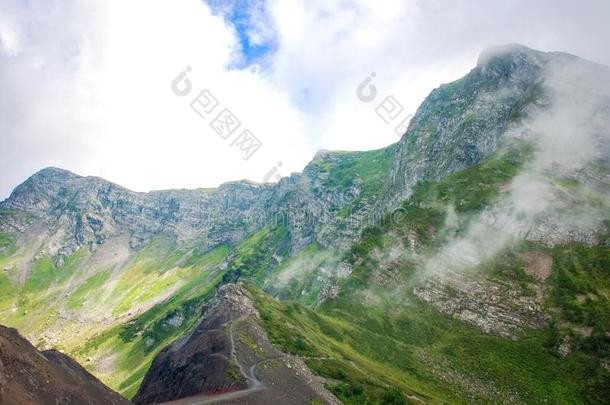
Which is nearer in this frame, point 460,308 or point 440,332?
point 440,332

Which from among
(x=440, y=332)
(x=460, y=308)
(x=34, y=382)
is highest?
(x=34, y=382)

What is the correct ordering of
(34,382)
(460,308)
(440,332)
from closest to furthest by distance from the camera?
(34,382) → (440,332) → (460,308)

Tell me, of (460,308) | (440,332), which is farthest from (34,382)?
(460,308)

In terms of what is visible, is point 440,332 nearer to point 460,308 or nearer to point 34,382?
point 460,308

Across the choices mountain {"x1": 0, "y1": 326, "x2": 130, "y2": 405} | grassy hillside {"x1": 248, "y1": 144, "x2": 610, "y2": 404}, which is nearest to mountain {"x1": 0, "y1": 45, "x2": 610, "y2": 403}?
grassy hillside {"x1": 248, "y1": 144, "x2": 610, "y2": 404}

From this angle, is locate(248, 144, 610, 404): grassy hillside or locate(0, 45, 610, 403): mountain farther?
locate(248, 144, 610, 404): grassy hillside

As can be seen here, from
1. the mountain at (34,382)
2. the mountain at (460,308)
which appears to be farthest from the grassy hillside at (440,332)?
the mountain at (34,382)

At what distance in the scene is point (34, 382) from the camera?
47406 millimetres

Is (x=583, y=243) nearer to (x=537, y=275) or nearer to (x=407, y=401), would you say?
(x=537, y=275)

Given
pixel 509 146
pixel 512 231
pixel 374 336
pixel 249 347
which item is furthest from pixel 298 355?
pixel 509 146

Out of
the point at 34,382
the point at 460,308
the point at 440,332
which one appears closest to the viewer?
the point at 34,382

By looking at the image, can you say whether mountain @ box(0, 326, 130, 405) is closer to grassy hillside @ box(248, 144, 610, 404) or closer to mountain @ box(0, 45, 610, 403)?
mountain @ box(0, 45, 610, 403)

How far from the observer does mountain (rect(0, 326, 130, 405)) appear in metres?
43.8

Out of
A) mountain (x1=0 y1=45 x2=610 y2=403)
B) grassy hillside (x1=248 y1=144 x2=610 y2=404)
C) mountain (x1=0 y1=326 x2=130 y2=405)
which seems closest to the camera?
mountain (x1=0 y1=326 x2=130 y2=405)
